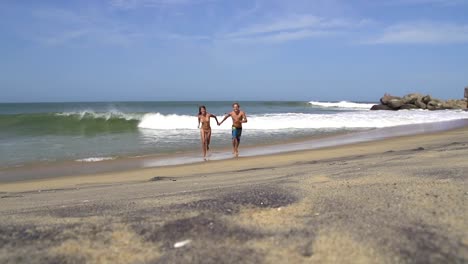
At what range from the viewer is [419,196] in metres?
3.39

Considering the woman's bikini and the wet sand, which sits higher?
the woman's bikini

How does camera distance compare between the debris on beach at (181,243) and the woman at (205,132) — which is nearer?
the debris on beach at (181,243)

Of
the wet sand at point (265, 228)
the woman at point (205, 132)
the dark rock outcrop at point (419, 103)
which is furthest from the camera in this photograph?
the dark rock outcrop at point (419, 103)

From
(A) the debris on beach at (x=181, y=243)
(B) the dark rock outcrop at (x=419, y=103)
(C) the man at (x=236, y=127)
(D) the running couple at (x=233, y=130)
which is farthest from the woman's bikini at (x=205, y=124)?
(B) the dark rock outcrop at (x=419, y=103)

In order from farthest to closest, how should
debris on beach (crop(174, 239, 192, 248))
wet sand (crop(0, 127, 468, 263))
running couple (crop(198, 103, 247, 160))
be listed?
running couple (crop(198, 103, 247, 160)) < debris on beach (crop(174, 239, 192, 248)) < wet sand (crop(0, 127, 468, 263))

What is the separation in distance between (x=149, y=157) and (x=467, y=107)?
137 ft

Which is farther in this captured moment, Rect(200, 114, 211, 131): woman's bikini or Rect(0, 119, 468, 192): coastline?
Rect(200, 114, 211, 131): woman's bikini

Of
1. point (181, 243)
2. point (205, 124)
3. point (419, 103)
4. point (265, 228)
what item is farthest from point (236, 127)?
point (419, 103)

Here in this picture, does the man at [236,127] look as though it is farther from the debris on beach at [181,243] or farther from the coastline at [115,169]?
the debris on beach at [181,243]

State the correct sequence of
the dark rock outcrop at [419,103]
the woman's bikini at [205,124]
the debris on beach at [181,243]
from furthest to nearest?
the dark rock outcrop at [419,103]
the woman's bikini at [205,124]
the debris on beach at [181,243]

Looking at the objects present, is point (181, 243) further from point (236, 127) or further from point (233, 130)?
point (236, 127)

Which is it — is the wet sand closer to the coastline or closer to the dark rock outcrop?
the coastline

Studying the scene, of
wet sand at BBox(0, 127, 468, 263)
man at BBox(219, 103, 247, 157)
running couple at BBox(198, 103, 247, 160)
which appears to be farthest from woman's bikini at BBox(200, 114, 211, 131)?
wet sand at BBox(0, 127, 468, 263)

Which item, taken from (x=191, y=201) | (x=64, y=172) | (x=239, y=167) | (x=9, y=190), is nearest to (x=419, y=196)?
(x=191, y=201)
